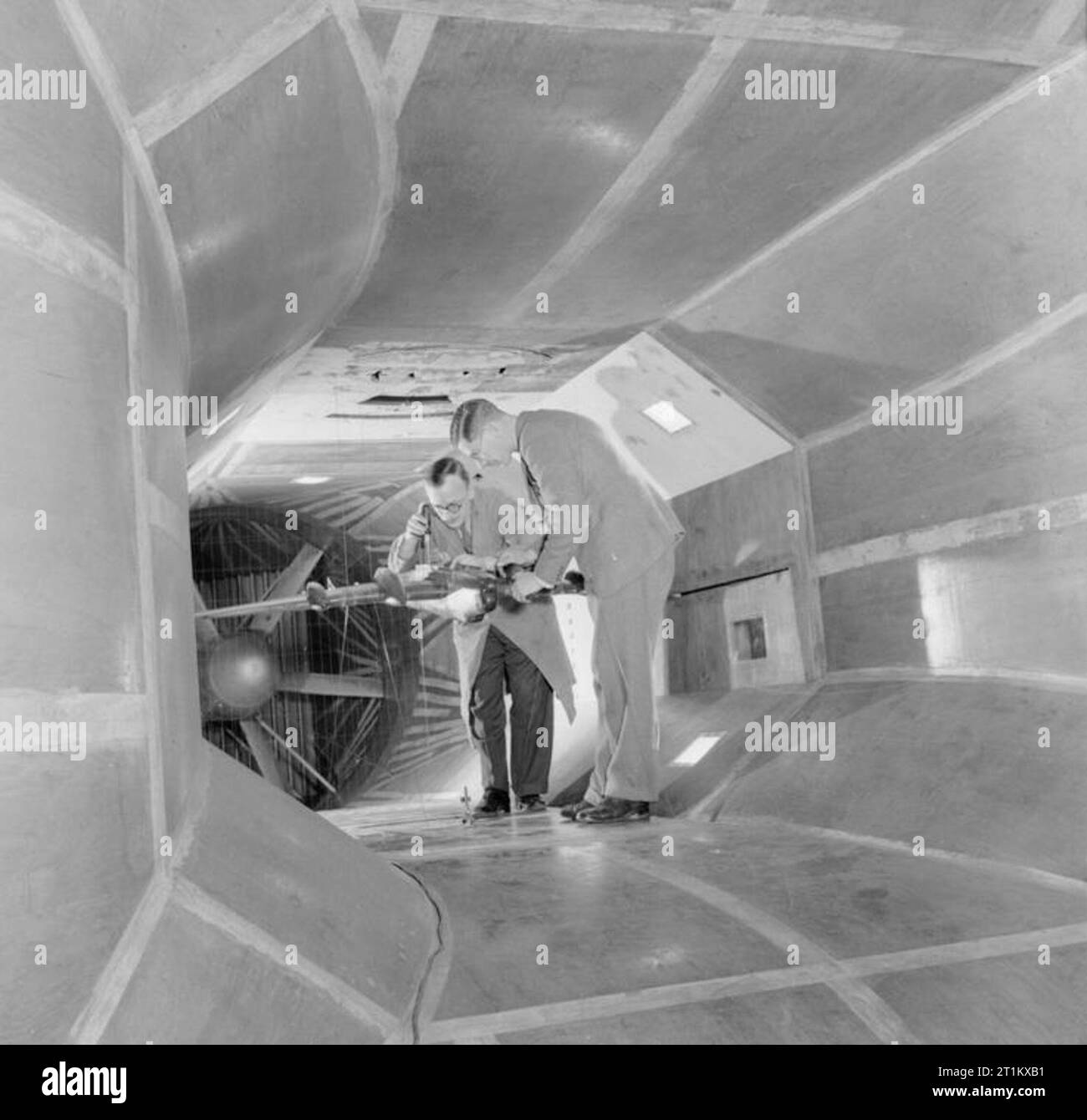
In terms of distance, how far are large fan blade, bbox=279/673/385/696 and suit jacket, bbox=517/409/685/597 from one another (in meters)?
5.06

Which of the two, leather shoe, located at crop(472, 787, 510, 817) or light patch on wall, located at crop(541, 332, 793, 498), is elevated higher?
light patch on wall, located at crop(541, 332, 793, 498)

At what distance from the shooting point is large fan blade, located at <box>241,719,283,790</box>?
1046 cm

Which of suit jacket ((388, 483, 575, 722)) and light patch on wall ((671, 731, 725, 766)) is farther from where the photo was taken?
suit jacket ((388, 483, 575, 722))

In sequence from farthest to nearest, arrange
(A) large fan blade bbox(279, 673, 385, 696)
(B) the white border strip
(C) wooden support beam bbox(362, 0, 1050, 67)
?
1. (A) large fan blade bbox(279, 673, 385, 696)
2. (B) the white border strip
3. (C) wooden support beam bbox(362, 0, 1050, 67)

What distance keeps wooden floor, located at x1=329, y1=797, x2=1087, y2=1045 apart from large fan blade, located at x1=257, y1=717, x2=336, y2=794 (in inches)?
254

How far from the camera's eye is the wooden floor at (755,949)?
8.94 feet

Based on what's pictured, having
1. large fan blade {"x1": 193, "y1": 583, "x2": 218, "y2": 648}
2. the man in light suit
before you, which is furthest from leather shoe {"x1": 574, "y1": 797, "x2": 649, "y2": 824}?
large fan blade {"x1": 193, "y1": 583, "x2": 218, "y2": 648}

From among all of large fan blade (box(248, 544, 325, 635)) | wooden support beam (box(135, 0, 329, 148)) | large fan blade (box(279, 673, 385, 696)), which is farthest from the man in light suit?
large fan blade (box(248, 544, 325, 635))

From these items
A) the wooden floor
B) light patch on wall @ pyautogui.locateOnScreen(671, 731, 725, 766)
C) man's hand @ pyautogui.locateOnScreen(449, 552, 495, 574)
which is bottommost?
the wooden floor

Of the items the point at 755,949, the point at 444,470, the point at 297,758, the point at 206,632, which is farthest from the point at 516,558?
the point at 297,758

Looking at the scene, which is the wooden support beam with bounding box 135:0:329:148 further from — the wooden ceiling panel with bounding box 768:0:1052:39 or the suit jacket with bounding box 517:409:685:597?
the suit jacket with bounding box 517:409:685:597

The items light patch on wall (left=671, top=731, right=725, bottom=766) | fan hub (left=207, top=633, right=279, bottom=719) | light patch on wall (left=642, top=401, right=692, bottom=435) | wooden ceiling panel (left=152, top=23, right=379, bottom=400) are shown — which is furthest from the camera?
fan hub (left=207, top=633, right=279, bottom=719)

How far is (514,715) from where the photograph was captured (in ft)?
22.2
